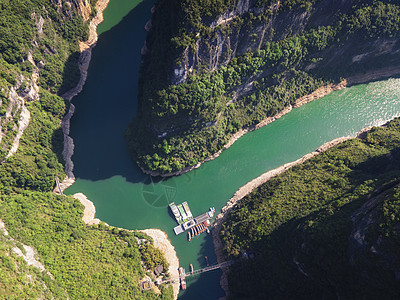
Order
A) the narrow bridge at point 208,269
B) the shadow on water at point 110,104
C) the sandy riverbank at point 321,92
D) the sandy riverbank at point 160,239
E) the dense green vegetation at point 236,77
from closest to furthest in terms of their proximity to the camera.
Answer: the narrow bridge at point 208,269 → the sandy riverbank at point 160,239 → the dense green vegetation at point 236,77 → the shadow on water at point 110,104 → the sandy riverbank at point 321,92

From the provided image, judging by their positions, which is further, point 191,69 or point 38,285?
point 191,69

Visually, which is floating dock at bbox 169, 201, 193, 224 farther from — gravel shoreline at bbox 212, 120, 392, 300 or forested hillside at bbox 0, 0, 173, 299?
forested hillside at bbox 0, 0, 173, 299

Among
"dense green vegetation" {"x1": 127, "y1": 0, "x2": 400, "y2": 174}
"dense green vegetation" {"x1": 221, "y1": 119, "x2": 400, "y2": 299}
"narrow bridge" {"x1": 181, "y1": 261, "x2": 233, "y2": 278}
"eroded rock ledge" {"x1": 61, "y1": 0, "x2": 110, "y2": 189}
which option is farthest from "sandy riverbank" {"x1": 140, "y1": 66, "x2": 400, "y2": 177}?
"eroded rock ledge" {"x1": 61, "y1": 0, "x2": 110, "y2": 189}

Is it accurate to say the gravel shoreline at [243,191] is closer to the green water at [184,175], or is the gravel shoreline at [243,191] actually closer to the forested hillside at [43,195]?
the green water at [184,175]

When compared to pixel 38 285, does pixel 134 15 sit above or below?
above

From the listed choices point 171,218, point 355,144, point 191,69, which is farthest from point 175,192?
point 355,144

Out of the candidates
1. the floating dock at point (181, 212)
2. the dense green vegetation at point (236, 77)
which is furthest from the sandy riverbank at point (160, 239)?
the dense green vegetation at point (236, 77)

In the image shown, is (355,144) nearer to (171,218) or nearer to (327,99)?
(327,99)
